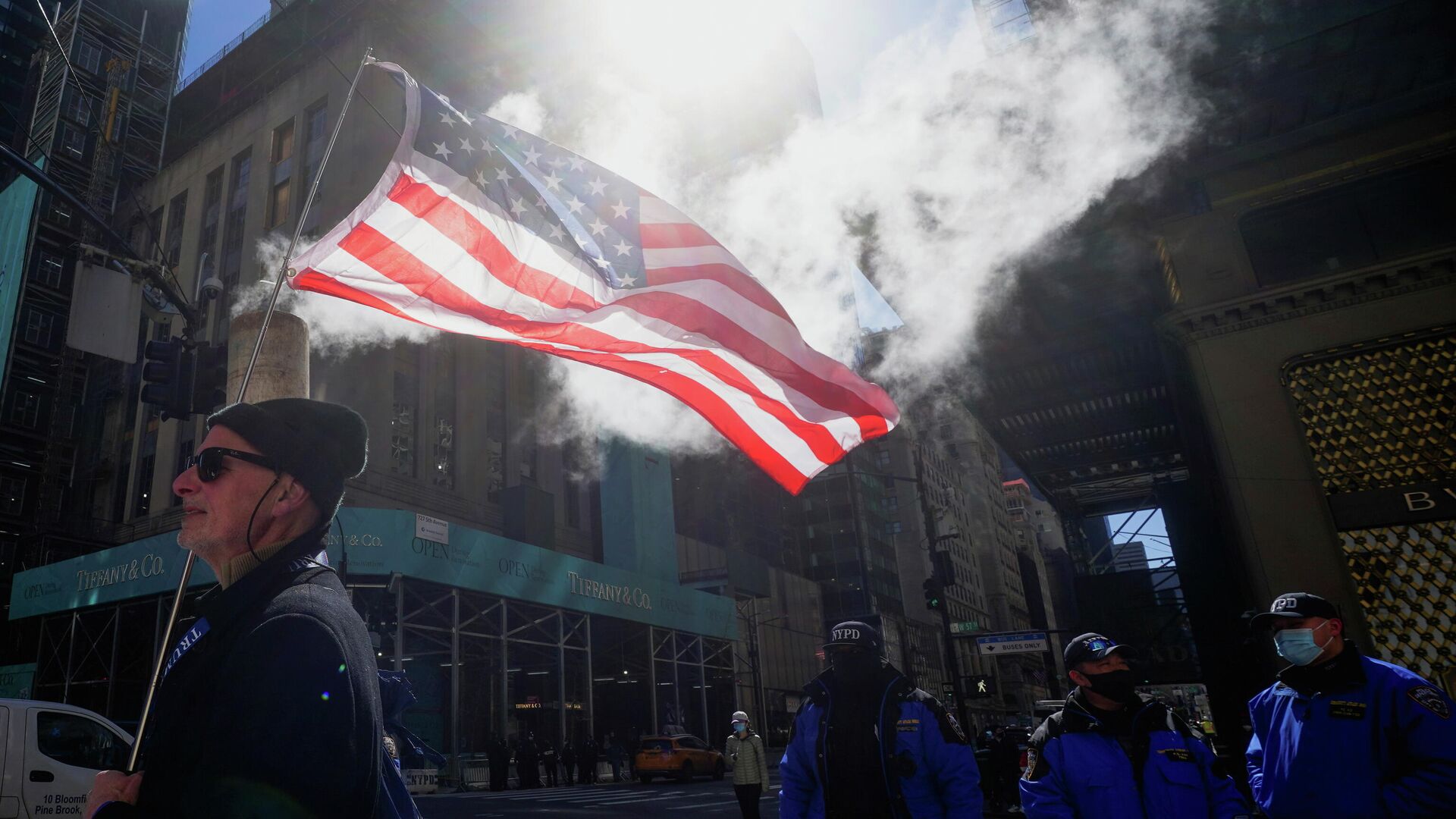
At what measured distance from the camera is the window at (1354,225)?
39.5ft

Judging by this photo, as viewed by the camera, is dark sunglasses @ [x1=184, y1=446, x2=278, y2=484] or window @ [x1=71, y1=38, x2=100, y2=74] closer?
dark sunglasses @ [x1=184, y1=446, x2=278, y2=484]

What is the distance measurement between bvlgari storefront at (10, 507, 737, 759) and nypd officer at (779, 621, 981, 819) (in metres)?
13.5

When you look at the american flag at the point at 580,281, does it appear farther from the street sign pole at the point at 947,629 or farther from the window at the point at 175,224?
the window at the point at 175,224

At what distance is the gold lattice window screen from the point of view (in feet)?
35.1

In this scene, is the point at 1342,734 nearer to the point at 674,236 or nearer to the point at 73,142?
the point at 674,236

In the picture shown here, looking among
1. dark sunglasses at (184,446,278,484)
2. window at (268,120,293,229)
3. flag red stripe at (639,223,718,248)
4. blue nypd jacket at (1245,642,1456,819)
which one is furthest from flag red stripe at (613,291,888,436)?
window at (268,120,293,229)

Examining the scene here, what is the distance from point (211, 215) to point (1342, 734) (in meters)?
39.9

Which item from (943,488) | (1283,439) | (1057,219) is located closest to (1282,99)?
(1057,219)

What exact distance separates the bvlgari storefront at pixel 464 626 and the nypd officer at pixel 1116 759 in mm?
14435

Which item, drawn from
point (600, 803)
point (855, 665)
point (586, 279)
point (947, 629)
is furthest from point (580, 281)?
point (947, 629)

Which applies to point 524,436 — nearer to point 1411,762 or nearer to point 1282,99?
point 1282,99

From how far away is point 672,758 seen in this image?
23.9 metres

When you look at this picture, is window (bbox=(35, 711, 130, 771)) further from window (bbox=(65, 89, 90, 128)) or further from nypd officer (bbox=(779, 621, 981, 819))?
window (bbox=(65, 89, 90, 128))

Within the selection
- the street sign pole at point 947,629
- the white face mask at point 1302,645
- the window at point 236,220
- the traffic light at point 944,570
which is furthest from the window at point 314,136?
the white face mask at point 1302,645
